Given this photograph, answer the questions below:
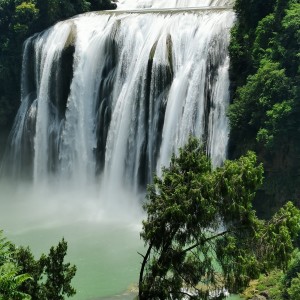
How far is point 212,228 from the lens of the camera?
435 inches

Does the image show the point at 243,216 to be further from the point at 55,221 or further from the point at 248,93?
the point at 55,221

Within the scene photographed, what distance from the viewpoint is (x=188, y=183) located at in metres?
11.1

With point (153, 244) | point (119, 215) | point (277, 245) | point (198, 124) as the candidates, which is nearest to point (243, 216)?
point (277, 245)

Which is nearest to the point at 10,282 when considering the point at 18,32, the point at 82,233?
the point at 82,233

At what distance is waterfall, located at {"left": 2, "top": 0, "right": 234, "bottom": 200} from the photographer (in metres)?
25.0

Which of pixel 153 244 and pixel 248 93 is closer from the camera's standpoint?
pixel 153 244

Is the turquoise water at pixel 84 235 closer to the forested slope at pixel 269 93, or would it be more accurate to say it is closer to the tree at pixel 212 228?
the forested slope at pixel 269 93

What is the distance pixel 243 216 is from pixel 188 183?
128 cm

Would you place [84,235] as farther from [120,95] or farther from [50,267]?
[50,267]

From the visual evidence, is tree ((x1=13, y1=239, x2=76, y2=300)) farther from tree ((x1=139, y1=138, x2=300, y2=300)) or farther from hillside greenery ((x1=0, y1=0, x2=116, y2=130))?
hillside greenery ((x1=0, y1=0, x2=116, y2=130))

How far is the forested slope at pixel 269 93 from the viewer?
21.0 metres

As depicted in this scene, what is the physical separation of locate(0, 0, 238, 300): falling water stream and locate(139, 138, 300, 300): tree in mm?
8572

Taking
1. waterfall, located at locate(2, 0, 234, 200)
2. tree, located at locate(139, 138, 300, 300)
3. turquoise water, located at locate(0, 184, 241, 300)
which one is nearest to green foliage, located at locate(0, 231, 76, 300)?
tree, located at locate(139, 138, 300, 300)

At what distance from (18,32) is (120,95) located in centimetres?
1121
